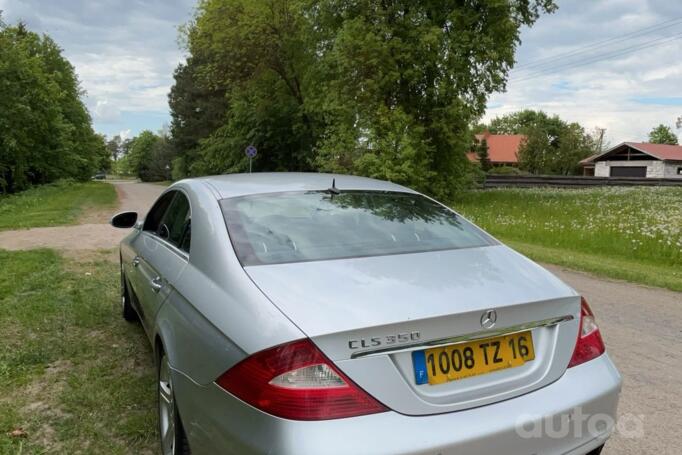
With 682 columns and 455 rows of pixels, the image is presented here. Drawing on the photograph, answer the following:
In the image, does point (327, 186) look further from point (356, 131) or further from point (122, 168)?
point (122, 168)

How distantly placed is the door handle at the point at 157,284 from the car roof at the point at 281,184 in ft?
Answer: 2.12

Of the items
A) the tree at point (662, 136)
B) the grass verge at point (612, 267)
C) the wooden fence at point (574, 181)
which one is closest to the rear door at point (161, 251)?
the grass verge at point (612, 267)

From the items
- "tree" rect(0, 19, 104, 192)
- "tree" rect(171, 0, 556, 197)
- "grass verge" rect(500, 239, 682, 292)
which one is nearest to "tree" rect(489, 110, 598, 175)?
"tree" rect(171, 0, 556, 197)

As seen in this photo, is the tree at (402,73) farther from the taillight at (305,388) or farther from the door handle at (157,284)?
the taillight at (305,388)

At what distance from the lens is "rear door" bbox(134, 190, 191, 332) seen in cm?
A: 308

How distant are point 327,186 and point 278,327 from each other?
66.6 inches

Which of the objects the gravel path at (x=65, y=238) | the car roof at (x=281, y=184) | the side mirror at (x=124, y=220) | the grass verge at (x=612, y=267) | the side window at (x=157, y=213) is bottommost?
the grass verge at (x=612, y=267)

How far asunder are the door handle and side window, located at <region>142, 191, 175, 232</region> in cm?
81

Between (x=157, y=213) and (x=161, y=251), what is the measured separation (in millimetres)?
920

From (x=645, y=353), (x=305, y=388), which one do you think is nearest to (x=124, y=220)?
(x=305, y=388)

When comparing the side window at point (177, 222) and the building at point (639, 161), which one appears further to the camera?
the building at point (639, 161)

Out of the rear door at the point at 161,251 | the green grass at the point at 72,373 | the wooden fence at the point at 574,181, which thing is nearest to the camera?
the rear door at the point at 161,251

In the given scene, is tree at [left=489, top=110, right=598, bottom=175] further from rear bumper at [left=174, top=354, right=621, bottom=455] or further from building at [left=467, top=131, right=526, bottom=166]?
rear bumper at [left=174, top=354, right=621, bottom=455]

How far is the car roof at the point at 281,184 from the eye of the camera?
3272mm
